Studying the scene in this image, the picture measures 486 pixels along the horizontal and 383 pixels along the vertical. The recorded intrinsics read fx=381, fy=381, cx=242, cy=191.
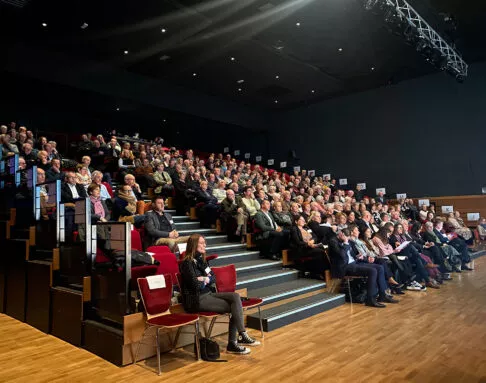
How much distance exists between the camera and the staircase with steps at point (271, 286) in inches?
167

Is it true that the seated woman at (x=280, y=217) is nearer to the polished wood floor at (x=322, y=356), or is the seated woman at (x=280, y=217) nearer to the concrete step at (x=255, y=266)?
the concrete step at (x=255, y=266)

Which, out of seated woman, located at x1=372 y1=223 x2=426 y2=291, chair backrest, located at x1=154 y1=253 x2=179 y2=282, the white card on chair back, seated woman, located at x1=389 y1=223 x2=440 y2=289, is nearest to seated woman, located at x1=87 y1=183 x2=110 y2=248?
chair backrest, located at x1=154 y1=253 x2=179 y2=282

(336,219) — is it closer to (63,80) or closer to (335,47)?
(335,47)

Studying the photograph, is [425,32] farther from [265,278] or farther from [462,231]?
[265,278]

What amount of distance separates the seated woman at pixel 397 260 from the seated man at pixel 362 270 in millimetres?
721

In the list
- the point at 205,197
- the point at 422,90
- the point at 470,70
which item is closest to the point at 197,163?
the point at 205,197

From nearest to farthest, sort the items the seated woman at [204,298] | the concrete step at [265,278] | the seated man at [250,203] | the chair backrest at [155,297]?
the chair backrest at [155,297]
the seated woman at [204,298]
the concrete step at [265,278]
the seated man at [250,203]

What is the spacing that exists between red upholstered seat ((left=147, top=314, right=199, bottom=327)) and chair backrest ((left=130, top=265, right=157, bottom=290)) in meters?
0.36

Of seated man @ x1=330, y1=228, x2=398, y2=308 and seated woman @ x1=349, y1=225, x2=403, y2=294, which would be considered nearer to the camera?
seated man @ x1=330, y1=228, x2=398, y2=308

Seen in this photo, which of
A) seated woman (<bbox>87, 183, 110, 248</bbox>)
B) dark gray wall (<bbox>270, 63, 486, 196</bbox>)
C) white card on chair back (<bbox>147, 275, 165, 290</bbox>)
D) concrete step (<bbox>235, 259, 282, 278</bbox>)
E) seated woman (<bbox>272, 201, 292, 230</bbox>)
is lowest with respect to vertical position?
concrete step (<bbox>235, 259, 282, 278</bbox>)

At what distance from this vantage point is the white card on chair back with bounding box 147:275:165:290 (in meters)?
3.24

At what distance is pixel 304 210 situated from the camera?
7.17 meters

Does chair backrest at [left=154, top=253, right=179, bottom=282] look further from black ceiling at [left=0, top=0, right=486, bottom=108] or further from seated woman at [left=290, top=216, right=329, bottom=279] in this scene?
black ceiling at [left=0, top=0, right=486, bottom=108]

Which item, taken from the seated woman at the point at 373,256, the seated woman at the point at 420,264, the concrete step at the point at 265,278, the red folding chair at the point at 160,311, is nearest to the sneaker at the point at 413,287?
the seated woman at the point at 420,264
